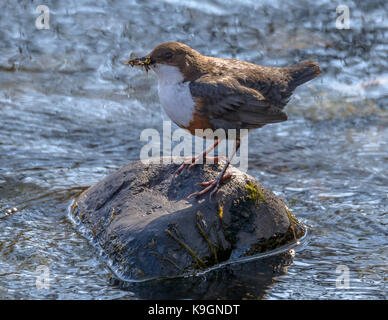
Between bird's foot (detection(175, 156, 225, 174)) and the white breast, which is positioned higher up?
the white breast

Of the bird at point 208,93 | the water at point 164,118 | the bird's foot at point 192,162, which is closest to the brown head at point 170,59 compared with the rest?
the bird at point 208,93

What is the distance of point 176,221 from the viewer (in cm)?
417

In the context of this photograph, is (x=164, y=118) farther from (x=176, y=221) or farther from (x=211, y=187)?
(x=176, y=221)

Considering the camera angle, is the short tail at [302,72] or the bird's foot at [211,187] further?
the short tail at [302,72]

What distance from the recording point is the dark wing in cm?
425

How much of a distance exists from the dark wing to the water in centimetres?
99

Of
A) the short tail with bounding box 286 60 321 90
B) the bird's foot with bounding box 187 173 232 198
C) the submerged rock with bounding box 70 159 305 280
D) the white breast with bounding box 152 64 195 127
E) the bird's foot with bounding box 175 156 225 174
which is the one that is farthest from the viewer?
the short tail with bounding box 286 60 321 90

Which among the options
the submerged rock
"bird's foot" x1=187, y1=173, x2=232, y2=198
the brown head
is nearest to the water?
the submerged rock

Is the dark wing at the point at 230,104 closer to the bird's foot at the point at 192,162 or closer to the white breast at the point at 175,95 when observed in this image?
the white breast at the point at 175,95

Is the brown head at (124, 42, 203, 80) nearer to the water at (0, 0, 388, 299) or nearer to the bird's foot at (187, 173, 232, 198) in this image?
the bird's foot at (187, 173, 232, 198)

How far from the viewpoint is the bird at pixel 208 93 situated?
4.24 metres

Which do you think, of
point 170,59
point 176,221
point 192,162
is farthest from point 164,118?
point 176,221

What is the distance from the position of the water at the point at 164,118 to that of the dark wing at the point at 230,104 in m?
0.99

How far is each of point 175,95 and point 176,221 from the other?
854 millimetres
